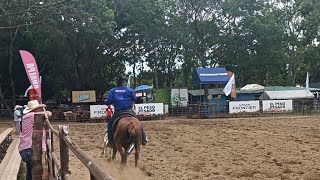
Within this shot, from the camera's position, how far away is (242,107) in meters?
31.5

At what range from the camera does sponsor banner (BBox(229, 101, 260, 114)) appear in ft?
103

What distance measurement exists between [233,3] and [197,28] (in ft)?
13.4

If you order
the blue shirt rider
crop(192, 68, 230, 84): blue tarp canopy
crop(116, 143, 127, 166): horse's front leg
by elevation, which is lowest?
crop(116, 143, 127, 166): horse's front leg

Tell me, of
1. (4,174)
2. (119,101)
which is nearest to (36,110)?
(4,174)

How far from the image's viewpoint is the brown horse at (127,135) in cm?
902

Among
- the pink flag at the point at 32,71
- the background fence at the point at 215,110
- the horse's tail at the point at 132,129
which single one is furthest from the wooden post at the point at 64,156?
the background fence at the point at 215,110

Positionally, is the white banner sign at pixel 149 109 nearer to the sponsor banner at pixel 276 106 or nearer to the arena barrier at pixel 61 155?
the sponsor banner at pixel 276 106

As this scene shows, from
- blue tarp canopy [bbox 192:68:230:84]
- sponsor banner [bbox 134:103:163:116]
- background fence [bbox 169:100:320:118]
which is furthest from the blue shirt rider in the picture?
blue tarp canopy [bbox 192:68:230:84]

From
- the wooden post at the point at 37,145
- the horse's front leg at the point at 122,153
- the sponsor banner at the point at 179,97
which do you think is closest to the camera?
the wooden post at the point at 37,145

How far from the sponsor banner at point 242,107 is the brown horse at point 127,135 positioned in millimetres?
22625

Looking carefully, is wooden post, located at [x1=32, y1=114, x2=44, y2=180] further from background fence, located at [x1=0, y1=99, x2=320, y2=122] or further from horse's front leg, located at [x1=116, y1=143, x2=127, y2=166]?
background fence, located at [x1=0, y1=99, x2=320, y2=122]

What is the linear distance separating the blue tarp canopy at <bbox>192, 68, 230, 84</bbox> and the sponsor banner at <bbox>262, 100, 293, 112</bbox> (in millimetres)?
3766

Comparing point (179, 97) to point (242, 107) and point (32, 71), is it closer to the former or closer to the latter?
point (242, 107)

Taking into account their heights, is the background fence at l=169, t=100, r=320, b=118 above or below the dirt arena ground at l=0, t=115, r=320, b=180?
above
